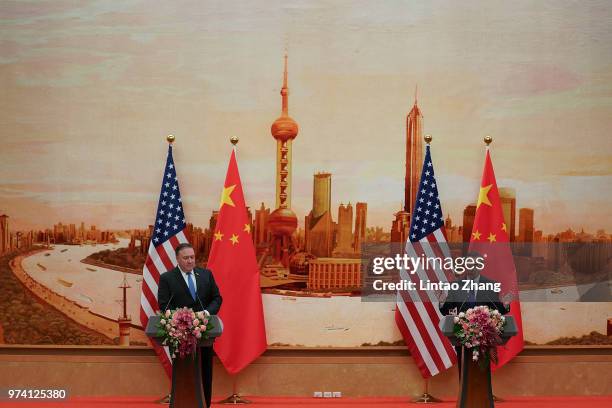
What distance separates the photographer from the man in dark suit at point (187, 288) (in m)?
7.48

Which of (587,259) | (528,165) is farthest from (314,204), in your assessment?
(587,259)

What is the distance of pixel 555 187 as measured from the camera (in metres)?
9.43

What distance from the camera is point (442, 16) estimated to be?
944 centimetres

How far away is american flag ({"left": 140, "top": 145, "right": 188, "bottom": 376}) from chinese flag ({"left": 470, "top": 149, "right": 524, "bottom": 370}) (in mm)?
3205

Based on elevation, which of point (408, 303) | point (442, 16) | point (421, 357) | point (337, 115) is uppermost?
point (442, 16)

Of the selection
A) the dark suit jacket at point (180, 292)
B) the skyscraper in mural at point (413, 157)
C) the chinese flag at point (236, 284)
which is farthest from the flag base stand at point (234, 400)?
the skyscraper in mural at point (413, 157)

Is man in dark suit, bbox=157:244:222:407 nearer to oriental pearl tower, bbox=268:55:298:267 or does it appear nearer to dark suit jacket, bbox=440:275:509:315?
oriental pearl tower, bbox=268:55:298:267

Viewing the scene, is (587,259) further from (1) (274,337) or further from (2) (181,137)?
(2) (181,137)

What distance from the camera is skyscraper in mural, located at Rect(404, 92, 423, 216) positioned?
30.7ft

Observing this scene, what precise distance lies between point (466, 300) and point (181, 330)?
9.76 feet

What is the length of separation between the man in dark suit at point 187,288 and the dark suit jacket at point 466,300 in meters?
2.34

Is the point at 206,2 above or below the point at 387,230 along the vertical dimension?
above

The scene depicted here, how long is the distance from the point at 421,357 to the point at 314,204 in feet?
6.70

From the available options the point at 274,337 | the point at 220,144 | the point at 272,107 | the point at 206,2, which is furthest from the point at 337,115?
the point at 274,337
